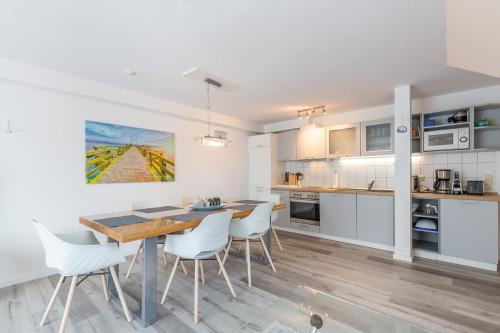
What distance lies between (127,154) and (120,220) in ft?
5.07

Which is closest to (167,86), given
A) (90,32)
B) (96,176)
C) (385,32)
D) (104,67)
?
(104,67)

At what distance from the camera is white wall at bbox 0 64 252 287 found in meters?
2.48

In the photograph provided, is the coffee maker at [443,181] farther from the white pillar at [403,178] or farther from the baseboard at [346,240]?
the baseboard at [346,240]

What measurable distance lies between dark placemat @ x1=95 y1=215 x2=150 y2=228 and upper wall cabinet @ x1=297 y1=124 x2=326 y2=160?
3.32m

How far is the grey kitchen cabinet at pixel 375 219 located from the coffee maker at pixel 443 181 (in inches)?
25.4

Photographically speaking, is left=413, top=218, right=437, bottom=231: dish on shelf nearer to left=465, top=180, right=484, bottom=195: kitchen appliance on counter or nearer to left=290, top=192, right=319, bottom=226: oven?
left=465, top=180, right=484, bottom=195: kitchen appliance on counter

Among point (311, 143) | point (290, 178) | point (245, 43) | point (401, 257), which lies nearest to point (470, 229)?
point (401, 257)

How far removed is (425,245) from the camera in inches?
129

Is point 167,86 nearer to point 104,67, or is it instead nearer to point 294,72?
point 104,67

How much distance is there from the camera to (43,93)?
271cm

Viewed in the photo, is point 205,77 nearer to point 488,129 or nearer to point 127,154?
point 127,154

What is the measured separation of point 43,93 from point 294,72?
2.89 metres

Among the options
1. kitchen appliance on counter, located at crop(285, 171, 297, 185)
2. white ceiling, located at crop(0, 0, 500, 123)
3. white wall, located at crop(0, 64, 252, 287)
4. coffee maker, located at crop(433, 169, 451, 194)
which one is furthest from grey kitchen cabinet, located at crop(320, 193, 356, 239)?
white wall, located at crop(0, 64, 252, 287)

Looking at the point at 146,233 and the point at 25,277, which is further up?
the point at 146,233
